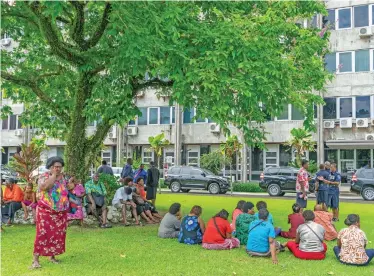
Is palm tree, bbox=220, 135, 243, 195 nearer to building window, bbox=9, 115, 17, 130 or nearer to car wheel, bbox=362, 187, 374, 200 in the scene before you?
car wheel, bbox=362, 187, 374, 200

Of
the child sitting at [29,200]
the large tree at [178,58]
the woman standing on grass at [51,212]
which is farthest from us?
the child sitting at [29,200]

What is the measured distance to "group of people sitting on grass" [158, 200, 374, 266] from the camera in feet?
27.2

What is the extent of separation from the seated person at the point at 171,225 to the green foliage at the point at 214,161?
23.4 m

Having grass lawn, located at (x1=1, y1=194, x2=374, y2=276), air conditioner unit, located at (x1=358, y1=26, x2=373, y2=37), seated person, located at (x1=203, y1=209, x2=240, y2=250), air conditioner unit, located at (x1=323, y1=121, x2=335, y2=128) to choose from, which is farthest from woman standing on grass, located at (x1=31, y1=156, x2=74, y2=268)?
air conditioner unit, located at (x1=358, y1=26, x2=373, y2=37)

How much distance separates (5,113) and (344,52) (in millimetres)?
25432

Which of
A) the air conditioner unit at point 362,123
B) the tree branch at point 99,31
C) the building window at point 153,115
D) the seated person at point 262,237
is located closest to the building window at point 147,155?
the building window at point 153,115

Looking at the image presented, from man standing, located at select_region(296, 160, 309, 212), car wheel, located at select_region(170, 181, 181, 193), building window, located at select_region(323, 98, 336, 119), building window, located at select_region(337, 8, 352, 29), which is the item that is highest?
building window, located at select_region(337, 8, 352, 29)

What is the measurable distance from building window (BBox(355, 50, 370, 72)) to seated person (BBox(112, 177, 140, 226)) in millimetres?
24996

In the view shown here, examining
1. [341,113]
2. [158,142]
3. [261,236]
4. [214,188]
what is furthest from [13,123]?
[261,236]

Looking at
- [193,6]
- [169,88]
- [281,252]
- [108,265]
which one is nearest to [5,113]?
[169,88]

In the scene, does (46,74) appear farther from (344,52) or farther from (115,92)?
(344,52)

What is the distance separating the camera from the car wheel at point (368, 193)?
967 inches

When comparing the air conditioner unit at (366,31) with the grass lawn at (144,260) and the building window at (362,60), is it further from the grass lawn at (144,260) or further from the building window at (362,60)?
the grass lawn at (144,260)

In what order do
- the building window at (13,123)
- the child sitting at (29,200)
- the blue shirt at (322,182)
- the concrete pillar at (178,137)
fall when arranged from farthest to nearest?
the building window at (13,123), the concrete pillar at (178,137), the blue shirt at (322,182), the child sitting at (29,200)
